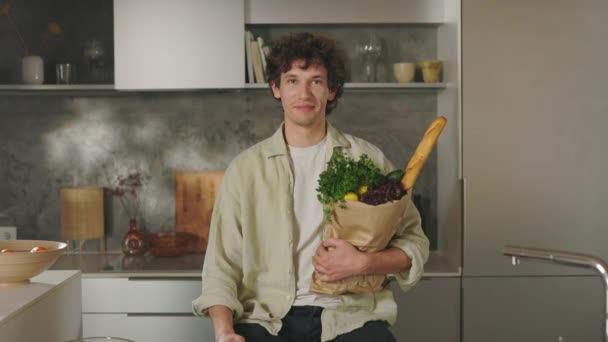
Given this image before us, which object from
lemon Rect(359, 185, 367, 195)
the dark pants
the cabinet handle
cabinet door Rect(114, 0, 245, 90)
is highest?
cabinet door Rect(114, 0, 245, 90)

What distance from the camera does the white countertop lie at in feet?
5.15

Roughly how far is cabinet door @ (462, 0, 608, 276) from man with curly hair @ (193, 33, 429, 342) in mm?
1175

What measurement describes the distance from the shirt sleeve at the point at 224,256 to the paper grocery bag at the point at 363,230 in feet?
0.76

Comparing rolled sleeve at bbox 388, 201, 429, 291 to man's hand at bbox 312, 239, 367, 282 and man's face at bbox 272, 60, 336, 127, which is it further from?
man's face at bbox 272, 60, 336, 127

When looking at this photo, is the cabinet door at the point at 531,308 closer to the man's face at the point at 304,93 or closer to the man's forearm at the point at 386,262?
the man's forearm at the point at 386,262

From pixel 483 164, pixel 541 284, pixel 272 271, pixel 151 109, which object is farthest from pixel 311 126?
pixel 151 109

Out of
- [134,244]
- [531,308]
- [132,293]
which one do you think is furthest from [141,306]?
[531,308]

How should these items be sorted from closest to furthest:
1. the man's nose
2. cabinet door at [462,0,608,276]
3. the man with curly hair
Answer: the man with curly hair < the man's nose < cabinet door at [462,0,608,276]

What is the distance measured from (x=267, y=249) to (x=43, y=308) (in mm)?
608

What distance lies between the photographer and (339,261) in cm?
185

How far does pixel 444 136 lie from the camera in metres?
3.45

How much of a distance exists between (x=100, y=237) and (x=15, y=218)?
47 centimetres

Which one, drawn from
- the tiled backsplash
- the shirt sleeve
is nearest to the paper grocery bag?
the shirt sleeve

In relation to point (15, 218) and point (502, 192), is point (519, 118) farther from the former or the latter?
point (15, 218)
